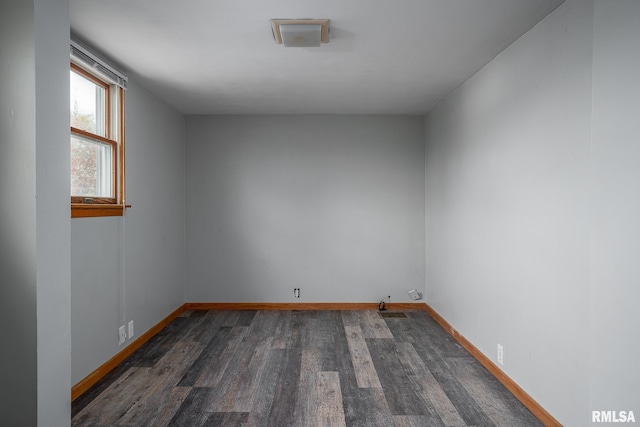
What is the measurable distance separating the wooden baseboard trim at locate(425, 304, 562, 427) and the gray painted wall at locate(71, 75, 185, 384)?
3.13 meters

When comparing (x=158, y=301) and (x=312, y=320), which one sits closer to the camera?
(x=158, y=301)

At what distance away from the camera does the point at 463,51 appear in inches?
117

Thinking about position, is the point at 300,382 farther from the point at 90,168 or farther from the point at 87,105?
the point at 87,105

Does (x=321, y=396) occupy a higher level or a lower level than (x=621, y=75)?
lower

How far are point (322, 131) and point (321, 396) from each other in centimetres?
340

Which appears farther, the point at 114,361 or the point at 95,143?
the point at 114,361

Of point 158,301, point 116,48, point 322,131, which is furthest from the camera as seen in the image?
point 322,131

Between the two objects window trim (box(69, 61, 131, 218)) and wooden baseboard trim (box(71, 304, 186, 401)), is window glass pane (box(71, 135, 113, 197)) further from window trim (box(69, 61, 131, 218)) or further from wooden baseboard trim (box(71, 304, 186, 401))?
wooden baseboard trim (box(71, 304, 186, 401))

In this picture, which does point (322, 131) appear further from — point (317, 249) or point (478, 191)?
point (478, 191)

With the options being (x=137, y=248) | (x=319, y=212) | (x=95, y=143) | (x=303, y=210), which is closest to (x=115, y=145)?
(x=95, y=143)

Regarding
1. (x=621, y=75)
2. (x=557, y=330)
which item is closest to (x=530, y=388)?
(x=557, y=330)

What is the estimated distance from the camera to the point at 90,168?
304 cm

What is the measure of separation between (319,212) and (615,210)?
359 cm

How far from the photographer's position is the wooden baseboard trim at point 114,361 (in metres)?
2.74
